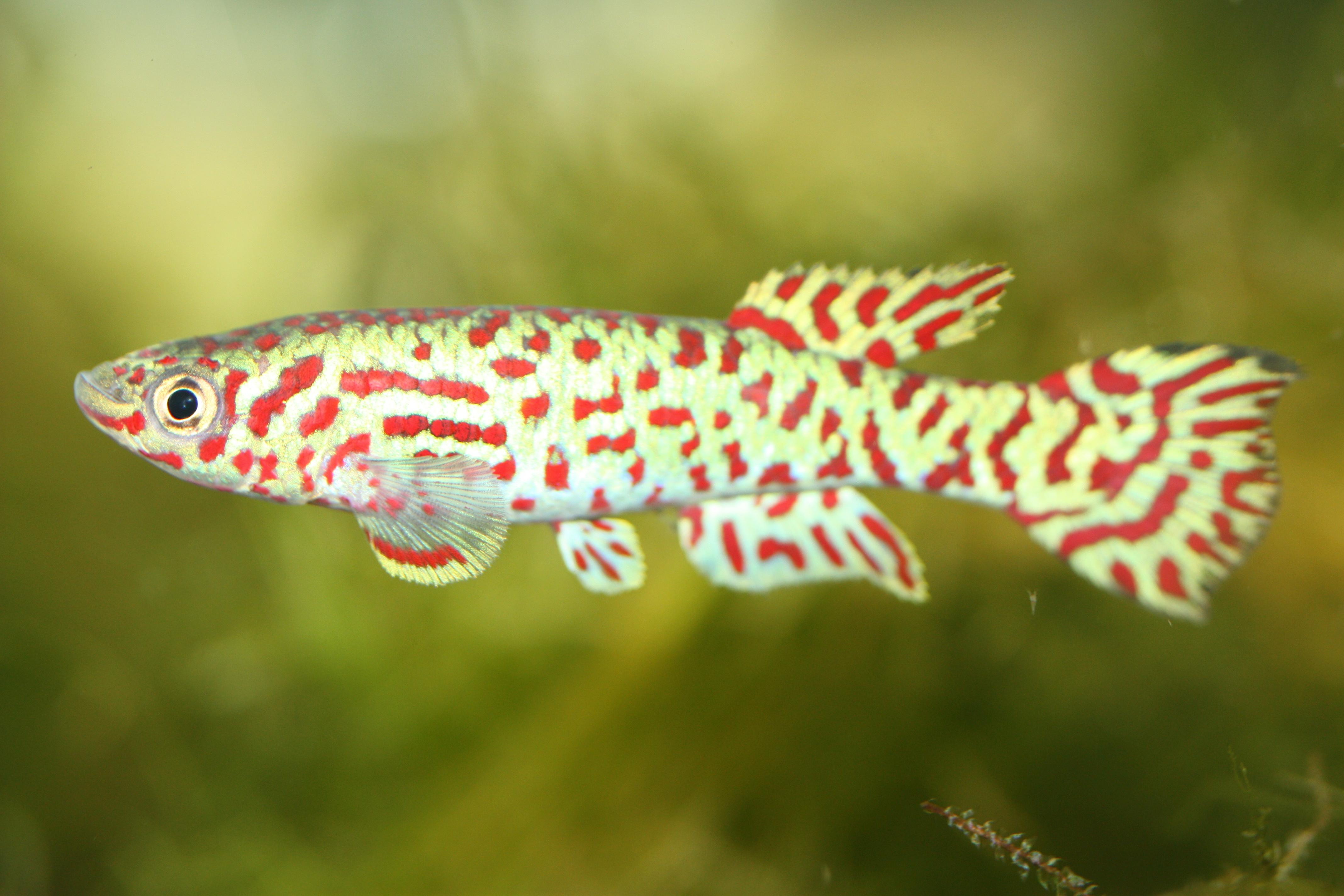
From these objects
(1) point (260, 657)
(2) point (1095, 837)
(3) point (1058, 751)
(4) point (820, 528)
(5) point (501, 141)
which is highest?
(5) point (501, 141)

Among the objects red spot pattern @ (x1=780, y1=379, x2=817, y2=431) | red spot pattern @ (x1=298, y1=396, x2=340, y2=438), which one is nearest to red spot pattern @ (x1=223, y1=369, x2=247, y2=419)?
red spot pattern @ (x1=298, y1=396, x2=340, y2=438)

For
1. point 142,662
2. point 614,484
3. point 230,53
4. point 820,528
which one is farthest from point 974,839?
point 230,53

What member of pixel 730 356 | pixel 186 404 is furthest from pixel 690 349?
pixel 186 404

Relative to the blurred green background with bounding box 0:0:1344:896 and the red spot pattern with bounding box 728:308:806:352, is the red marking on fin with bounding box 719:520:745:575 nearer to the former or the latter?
the blurred green background with bounding box 0:0:1344:896

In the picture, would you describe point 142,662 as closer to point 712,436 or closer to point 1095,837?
point 712,436

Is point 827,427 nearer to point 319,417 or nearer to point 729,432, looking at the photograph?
point 729,432
